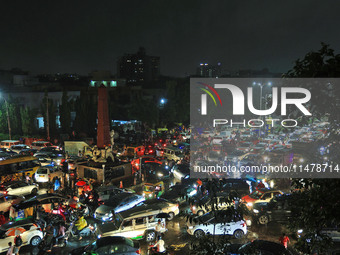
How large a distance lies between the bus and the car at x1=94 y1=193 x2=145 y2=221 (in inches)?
301

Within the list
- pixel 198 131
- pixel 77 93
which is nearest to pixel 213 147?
pixel 198 131

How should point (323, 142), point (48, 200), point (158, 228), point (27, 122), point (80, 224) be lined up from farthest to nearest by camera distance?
point (27, 122) → point (48, 200) → point (80, 224) → point (158, 228) → point (323, 142)

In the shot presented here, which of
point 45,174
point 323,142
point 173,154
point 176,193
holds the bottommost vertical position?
point 176,193

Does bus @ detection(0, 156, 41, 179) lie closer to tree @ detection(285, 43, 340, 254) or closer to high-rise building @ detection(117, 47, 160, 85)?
tree @ detection(285, 43, 340, 254)

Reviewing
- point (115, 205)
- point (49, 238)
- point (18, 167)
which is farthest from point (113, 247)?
point (18, 167)

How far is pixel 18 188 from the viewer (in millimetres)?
15273

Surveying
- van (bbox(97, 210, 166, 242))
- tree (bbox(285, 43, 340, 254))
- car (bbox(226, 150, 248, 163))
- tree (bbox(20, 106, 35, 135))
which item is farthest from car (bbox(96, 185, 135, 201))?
tree (bbox(20, 106, 35, 135))

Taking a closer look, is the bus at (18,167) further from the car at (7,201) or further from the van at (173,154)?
the van at (173,154)

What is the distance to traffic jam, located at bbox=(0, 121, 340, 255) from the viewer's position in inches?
209

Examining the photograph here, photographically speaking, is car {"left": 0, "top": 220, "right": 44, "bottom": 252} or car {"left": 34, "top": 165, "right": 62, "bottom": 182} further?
car {"left": 34, "top": 165, "right": 62, "bottom": 182}

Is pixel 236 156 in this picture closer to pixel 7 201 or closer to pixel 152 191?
pixel 152 191

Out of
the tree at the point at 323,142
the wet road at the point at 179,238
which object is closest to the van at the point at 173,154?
the wet road at the point at 179,238

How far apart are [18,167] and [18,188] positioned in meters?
2.89

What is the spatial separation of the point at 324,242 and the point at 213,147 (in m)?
22.2
